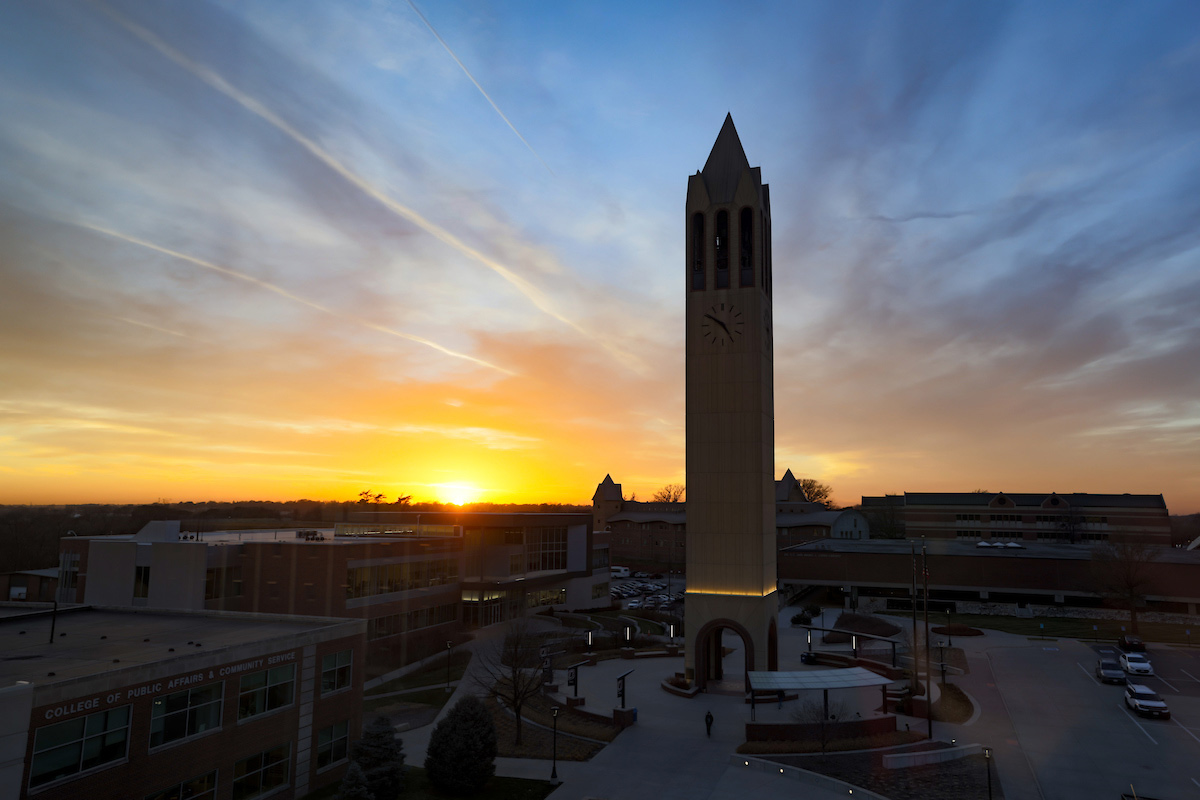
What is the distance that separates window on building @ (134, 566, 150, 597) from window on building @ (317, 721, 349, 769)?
31757 mm

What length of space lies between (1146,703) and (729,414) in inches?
1101

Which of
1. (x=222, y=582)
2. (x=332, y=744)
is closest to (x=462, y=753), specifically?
(x=332, y=744)

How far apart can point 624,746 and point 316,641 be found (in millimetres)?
15926

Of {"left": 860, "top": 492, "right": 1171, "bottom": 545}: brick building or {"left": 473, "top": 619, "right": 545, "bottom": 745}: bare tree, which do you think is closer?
{"left": 473, "top": 619, "right": 545, "bottom": 745}: bare tree

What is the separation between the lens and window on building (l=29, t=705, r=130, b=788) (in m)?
19.6

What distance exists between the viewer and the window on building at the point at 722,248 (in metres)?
48.3

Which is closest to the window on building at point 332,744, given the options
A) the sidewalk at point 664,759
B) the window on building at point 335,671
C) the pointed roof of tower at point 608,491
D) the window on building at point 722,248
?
the window on building at point 335,671

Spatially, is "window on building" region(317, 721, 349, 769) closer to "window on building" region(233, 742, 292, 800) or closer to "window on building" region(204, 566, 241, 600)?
"window on building" region(233, 742, 292, 800)

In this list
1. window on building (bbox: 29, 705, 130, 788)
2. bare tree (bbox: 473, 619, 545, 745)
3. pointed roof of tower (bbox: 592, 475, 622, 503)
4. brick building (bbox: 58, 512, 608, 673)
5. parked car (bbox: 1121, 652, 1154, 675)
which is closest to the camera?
window on building (bbox: 29, 705, 130, 788)

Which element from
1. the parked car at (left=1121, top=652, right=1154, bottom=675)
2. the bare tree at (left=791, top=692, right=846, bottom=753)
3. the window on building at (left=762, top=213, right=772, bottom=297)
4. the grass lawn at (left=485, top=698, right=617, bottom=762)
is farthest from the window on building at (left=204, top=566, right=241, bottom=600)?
the parked car at (left=1121, top=652, right=1154, bottom=675)

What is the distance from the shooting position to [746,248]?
48.6 metres

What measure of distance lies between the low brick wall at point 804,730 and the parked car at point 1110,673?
22530 millimetres

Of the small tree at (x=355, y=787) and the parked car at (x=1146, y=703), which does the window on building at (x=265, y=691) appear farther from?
the parked car at (x=1146, y=703)

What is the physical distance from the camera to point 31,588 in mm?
72438
